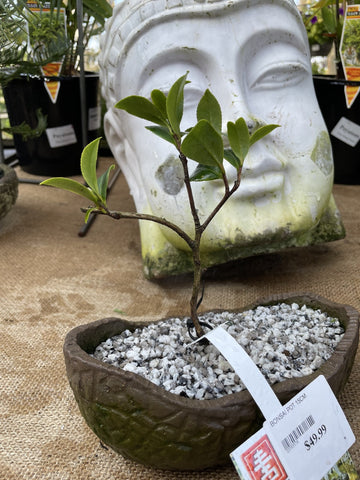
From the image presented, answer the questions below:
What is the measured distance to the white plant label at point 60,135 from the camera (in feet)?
7.11

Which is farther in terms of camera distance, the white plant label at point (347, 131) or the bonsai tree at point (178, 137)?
the white plant label at point (347, 131)

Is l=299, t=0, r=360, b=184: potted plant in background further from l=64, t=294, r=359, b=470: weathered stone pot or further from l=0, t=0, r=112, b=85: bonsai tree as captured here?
l=64, t=294, r=359, b=470: weathered stone pot

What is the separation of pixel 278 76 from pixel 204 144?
28.1 inches

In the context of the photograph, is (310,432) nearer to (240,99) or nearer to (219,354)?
(219,354)

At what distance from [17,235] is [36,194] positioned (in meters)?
0.43

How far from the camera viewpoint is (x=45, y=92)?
2.11 metres

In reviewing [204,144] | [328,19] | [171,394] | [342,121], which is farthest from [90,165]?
[328,19]

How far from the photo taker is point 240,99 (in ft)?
3.91

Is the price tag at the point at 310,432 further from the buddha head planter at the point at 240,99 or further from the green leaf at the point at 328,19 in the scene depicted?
the green leaf at the point at 328,19

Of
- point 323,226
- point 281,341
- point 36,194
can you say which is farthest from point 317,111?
point 36,194

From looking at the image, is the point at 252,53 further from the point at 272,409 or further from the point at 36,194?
the point at 36,194

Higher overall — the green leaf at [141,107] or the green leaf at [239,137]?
the green leaf at [141,107]

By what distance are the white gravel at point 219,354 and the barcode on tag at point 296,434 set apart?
74mm

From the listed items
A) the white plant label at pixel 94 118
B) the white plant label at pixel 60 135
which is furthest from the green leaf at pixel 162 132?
the white plant label at pixel 94 118
